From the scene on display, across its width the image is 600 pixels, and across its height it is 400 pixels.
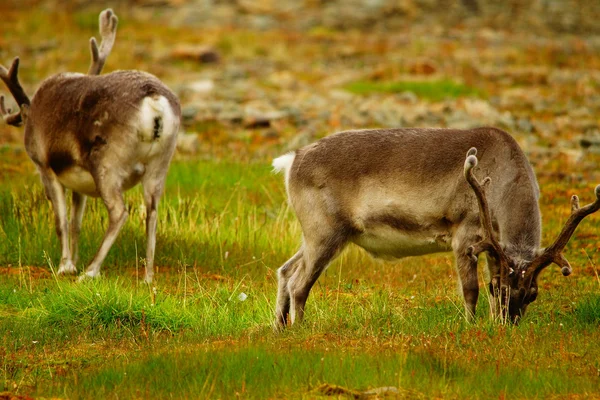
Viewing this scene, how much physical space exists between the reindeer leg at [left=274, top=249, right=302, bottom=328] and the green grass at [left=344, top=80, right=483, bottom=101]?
1475 centimetres

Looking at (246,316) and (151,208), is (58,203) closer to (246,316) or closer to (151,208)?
(151,208)

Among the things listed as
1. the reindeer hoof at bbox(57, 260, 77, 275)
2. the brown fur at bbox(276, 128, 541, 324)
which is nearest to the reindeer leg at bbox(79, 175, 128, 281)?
the reindeer hoof at bbox(57, 260, 77, 275)

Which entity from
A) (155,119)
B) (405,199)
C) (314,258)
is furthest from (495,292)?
(155,119)

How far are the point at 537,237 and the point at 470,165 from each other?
1.10 m

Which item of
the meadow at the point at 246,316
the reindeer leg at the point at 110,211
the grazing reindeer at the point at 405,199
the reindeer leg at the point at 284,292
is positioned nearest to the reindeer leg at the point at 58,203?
the meadow at the point at 246,316

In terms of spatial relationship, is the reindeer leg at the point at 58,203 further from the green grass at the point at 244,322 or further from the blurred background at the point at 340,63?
the blurred background at the point at 340,63

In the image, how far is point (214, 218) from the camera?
12664 millimetres

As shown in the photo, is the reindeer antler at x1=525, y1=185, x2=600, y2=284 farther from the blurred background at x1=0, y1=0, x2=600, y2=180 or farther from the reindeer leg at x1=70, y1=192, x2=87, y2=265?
the blurred background at x1=0, y1=0, x2=600, y2=180

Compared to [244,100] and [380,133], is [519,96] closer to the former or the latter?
Result: [244,100]

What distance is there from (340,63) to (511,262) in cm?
2148

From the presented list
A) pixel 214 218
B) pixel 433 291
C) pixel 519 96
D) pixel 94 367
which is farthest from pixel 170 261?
pixel 519 96

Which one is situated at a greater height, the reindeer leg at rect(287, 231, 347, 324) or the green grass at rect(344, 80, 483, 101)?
the reindeer leg at rect(287, 231, 347, 324)

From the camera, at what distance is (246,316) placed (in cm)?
933

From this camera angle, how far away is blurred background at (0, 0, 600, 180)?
66.3ft
